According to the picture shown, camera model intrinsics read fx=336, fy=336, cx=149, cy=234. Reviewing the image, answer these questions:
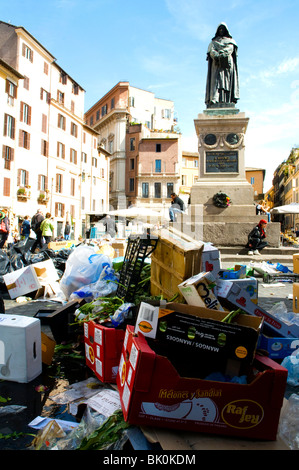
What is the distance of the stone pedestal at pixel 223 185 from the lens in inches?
422

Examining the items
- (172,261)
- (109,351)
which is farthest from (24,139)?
(109,351)

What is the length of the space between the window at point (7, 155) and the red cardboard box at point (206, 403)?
28.0 metres

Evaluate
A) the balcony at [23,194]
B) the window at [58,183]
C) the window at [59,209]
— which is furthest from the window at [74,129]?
the balcony at [23,194]

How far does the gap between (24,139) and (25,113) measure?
229 cm

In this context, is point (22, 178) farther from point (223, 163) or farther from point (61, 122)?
point (223, 163)

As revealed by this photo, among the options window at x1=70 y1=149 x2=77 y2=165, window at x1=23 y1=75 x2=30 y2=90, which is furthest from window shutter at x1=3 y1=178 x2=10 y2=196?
window at x1=70 y1=149 x2=77 y2=165

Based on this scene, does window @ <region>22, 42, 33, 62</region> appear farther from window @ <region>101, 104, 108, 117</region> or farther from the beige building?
window @ <region>101, 104, 108, 117</region>

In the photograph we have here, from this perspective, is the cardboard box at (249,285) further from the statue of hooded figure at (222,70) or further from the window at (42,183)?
the window at (42,183)

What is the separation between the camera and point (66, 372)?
2828mm

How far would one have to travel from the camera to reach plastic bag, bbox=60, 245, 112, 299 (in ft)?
15.8

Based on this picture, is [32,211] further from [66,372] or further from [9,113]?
[66,372]

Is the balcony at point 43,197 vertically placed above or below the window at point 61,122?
below

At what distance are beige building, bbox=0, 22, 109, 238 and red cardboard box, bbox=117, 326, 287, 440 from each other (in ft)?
87.3
